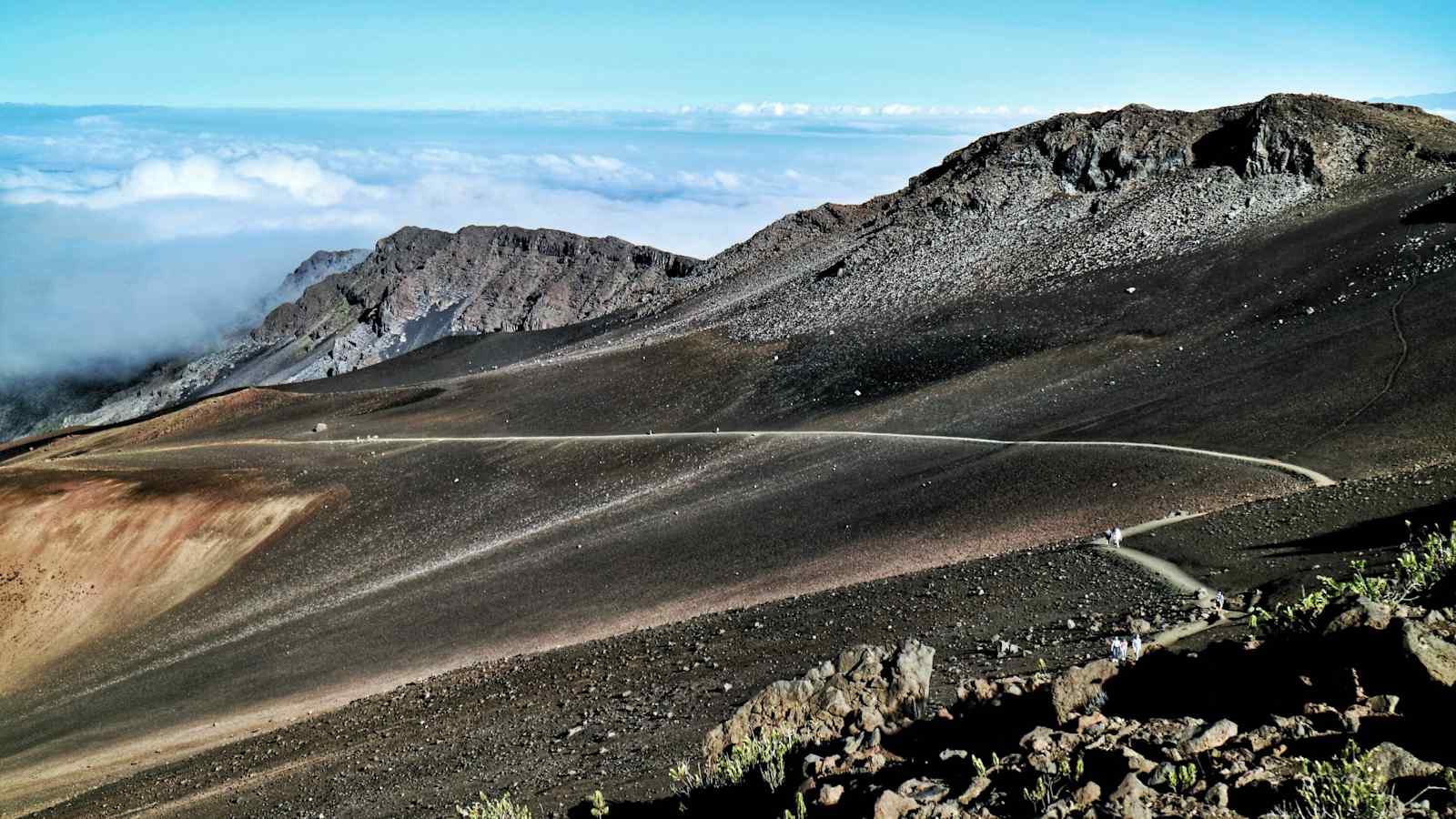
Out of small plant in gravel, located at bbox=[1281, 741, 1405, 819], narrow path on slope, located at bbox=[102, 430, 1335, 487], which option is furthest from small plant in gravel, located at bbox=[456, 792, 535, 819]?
narrow path on slope, located at bbox=[102, 430, 1335, 487]

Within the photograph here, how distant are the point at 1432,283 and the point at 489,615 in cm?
2744

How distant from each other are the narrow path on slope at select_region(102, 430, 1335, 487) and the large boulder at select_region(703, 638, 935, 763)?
523 inches

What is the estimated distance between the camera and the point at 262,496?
1304 inches

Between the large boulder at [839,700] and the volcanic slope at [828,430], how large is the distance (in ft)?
34.4

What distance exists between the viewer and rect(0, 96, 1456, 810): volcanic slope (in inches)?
855

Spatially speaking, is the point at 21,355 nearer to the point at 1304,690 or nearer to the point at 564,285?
the point at 564,285

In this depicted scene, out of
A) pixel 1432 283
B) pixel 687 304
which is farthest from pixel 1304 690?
pixel 687 304

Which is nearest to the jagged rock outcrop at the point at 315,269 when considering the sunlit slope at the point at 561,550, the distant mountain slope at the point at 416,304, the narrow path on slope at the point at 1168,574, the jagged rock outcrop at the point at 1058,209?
the distant mountain slope at the point at 416,304

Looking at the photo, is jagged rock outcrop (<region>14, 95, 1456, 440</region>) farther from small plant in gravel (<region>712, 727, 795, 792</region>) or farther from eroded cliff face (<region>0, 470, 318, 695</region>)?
small plant in gravel (<region>712, 727, 795, 792</region>)

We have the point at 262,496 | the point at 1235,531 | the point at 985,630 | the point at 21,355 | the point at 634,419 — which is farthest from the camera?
the point at 21,355

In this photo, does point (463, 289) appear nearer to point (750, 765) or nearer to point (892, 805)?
point (750, 765)

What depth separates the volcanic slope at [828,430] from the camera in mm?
21719

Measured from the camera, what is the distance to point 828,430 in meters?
31.9

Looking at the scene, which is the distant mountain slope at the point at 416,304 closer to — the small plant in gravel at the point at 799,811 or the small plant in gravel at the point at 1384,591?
the small plant in gravel at the point at 1384,591
